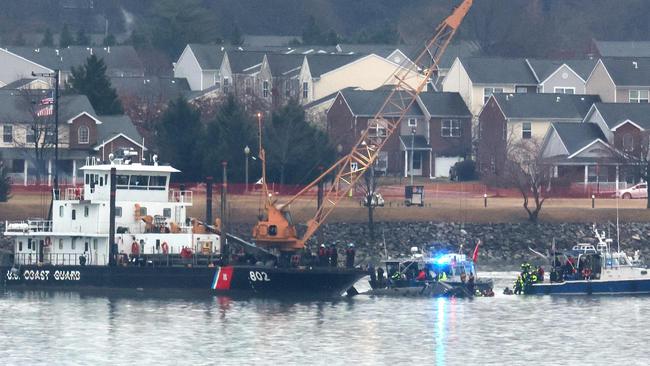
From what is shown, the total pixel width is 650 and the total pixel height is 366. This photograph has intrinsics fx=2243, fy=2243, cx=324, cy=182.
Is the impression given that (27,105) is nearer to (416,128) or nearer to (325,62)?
(416,128)

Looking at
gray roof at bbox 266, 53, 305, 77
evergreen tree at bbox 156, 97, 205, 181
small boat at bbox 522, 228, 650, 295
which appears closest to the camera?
small boat at bbox 522, 228, 650, 295

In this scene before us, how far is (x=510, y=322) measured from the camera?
249ft

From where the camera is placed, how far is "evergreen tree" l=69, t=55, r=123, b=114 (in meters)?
127

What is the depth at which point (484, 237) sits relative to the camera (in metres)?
106

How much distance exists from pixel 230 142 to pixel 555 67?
42.1 metres

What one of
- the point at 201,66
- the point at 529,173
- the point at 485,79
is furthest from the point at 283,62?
the point at 529,173

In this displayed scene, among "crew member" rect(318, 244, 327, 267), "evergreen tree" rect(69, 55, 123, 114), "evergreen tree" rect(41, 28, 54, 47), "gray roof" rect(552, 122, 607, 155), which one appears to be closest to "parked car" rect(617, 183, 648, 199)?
"gray roof" rect(552, 122, 607, 155)

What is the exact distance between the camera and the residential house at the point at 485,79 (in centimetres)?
14562

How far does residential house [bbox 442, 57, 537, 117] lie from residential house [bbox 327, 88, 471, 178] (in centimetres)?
283

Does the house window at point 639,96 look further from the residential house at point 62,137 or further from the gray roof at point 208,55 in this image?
the residential house at point 62,137

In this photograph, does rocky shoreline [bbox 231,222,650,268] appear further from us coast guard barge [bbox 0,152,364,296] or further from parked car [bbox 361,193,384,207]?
us coast guard barge [bbox 0,152,364,296]

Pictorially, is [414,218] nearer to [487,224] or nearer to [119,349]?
[487,224]

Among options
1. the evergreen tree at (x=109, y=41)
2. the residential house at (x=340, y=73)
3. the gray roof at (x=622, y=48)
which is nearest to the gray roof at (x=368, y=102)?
the residential house at (x=340, y=73)

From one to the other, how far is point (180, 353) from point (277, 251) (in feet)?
63.6
